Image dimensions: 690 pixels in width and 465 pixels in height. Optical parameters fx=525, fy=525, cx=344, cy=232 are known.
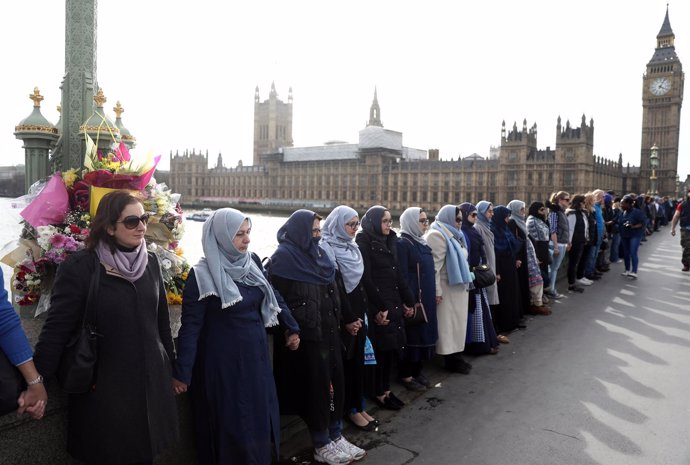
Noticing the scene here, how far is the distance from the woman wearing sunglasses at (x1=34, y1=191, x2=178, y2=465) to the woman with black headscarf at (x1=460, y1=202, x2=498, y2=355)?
308cm

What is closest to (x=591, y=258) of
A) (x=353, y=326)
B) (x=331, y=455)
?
(x=353, y=326)

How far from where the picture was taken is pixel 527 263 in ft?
19.6

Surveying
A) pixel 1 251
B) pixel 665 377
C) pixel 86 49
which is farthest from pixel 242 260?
pixel 665 377

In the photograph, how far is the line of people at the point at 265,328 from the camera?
1849mm

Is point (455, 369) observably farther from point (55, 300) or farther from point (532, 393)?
point (55, 300)

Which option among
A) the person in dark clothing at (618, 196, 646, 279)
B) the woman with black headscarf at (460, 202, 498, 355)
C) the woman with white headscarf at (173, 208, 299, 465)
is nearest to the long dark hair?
the woman with white headscarf at (173, 208, 299, 465)

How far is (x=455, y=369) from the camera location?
416 cm

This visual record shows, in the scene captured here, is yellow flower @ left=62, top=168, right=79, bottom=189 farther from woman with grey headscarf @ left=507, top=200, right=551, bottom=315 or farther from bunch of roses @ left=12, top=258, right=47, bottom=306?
woman with grey headscarf @ left=507, top=200, right=551, bottom=315

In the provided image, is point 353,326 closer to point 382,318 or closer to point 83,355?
point 382,318

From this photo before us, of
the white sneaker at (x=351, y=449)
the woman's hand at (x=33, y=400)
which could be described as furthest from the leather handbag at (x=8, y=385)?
the white sneaker at (x=351, y=449)

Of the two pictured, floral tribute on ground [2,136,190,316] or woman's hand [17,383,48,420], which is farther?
floral tribute on ground [2,136,190,316]

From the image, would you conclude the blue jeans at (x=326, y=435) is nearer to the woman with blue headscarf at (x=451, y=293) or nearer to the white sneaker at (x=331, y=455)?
the white sneaker at (x=331, y=455)

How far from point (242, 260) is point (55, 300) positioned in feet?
2.57

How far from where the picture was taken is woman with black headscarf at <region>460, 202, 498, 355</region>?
4516 mm
